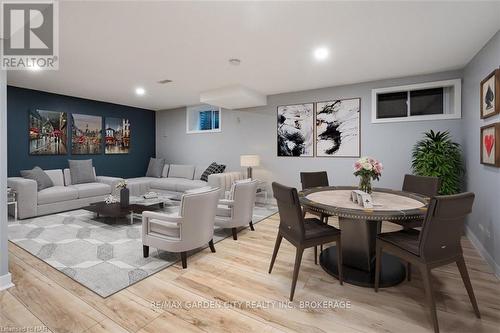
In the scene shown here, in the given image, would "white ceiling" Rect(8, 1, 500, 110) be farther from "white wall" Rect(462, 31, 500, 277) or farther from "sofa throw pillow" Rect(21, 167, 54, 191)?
"sofa throw pillow" Rect(21, 167, 54, 191)

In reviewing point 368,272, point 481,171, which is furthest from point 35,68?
point 481,171

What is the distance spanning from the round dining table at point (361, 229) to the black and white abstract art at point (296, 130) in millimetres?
2633

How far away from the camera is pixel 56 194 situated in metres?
4.75

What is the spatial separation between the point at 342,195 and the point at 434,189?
1.20 metres

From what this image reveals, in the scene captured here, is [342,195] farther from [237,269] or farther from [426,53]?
[426,53]

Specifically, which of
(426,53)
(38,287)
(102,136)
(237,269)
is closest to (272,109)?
(426,53)

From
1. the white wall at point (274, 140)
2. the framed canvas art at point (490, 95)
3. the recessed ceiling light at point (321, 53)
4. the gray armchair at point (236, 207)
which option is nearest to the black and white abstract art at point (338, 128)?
the white wall at point (274, 140)

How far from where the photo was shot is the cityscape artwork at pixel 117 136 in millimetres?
6766

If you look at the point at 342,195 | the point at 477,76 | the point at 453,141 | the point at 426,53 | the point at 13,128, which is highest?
the point at 426,53

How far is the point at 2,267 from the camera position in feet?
7.50

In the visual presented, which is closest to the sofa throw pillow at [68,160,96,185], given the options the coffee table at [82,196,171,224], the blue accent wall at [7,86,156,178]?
the blue accent wall at [7,86,156,178]

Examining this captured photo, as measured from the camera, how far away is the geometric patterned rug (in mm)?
2500

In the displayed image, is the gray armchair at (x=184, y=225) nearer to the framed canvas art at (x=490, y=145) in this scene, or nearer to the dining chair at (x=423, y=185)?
the dining chair at (x=423, y=185)

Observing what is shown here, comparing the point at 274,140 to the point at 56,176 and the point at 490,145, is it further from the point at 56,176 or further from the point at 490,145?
the point at 56,176
